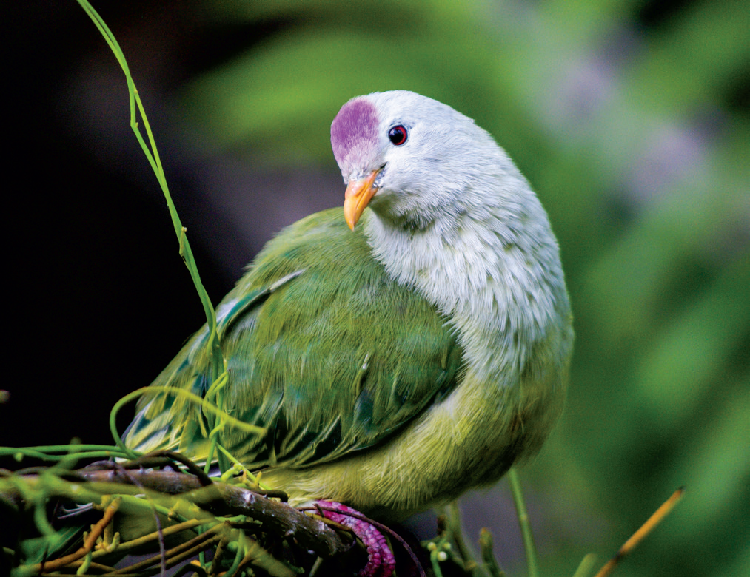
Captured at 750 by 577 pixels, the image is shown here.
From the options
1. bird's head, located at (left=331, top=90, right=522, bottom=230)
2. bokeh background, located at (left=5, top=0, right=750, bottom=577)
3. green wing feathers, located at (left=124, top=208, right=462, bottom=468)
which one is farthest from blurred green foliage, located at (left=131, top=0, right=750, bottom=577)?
green wing feathers, located at (left=124, top=208, right=462, bottom=468)

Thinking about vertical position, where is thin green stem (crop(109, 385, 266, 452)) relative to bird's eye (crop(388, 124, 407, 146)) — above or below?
below

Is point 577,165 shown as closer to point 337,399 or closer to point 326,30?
point 326,30

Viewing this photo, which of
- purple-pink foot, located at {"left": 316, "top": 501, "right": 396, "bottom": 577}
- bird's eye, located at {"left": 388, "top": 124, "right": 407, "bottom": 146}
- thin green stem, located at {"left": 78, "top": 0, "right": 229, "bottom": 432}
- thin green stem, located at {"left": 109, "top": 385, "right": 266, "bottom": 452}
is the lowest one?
purple-pink foot, located at {"left": 316, "top": 501, "right": 396, "bottom": 577}

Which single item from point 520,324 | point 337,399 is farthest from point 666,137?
point 337,399

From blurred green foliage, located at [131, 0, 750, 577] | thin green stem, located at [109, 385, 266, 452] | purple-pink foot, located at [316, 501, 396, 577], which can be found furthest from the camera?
blurred green foliage, located at [131, 0, 750, 577]

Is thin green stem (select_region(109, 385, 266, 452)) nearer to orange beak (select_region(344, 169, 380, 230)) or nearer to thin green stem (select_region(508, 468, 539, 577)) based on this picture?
orange beak (select_region(344, 169, 380, 230))

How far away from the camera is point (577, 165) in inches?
86.7

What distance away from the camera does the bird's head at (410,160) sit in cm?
122

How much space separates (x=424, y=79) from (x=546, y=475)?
1345 millimetres

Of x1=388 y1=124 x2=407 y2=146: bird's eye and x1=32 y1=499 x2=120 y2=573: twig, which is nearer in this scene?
x1=32 y1=499 x2=120 y2=573: twig

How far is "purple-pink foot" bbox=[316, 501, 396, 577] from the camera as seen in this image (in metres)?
1.16

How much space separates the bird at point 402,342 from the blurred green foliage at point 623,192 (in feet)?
3.25

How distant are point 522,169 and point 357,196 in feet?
4.00

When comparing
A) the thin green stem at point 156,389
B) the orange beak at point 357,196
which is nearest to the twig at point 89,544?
the thin green stem at point 156,389
